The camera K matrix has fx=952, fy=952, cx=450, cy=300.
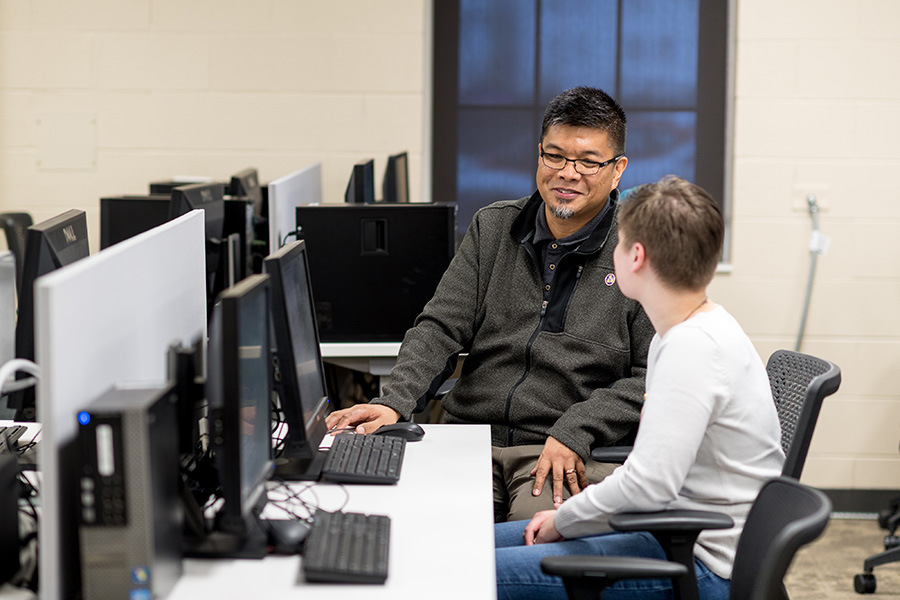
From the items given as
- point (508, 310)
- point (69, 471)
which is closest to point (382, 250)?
point (508, 310)

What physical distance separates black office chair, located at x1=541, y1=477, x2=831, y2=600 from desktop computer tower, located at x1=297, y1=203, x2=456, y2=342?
1.42m

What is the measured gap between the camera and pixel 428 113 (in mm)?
3691

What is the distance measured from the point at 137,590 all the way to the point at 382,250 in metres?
1.69

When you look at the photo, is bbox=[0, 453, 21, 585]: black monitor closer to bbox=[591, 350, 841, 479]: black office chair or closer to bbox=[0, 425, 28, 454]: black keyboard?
bbox=[0, 425, 28, 454]: black keyboard

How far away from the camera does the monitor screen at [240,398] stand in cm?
120

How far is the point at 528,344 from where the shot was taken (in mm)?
2119

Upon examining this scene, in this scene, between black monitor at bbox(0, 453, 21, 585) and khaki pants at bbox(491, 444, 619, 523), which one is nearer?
black monitor at bbox(0, 453, 21, 585)

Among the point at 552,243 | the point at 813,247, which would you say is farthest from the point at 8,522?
the point at 813,247

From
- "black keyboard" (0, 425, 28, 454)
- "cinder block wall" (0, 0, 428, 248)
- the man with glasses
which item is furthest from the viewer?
"cinder block wall" (0, 0, 428, 248)

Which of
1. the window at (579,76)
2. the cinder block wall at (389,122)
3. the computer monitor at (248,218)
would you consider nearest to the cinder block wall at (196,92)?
the cinder block wall at (389,122)

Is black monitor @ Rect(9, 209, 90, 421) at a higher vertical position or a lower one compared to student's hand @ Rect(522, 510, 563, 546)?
higher

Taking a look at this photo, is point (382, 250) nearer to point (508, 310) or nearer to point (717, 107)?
point (508, 310)

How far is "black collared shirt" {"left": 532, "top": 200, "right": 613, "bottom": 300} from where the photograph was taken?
2156 millimetres

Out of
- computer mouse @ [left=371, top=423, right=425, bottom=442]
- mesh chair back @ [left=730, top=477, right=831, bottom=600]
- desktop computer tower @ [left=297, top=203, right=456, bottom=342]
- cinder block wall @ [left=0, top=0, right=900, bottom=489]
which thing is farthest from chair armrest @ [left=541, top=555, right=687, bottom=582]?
cinder block wall @ [left=0, top=0, right=900, bottom=489]
